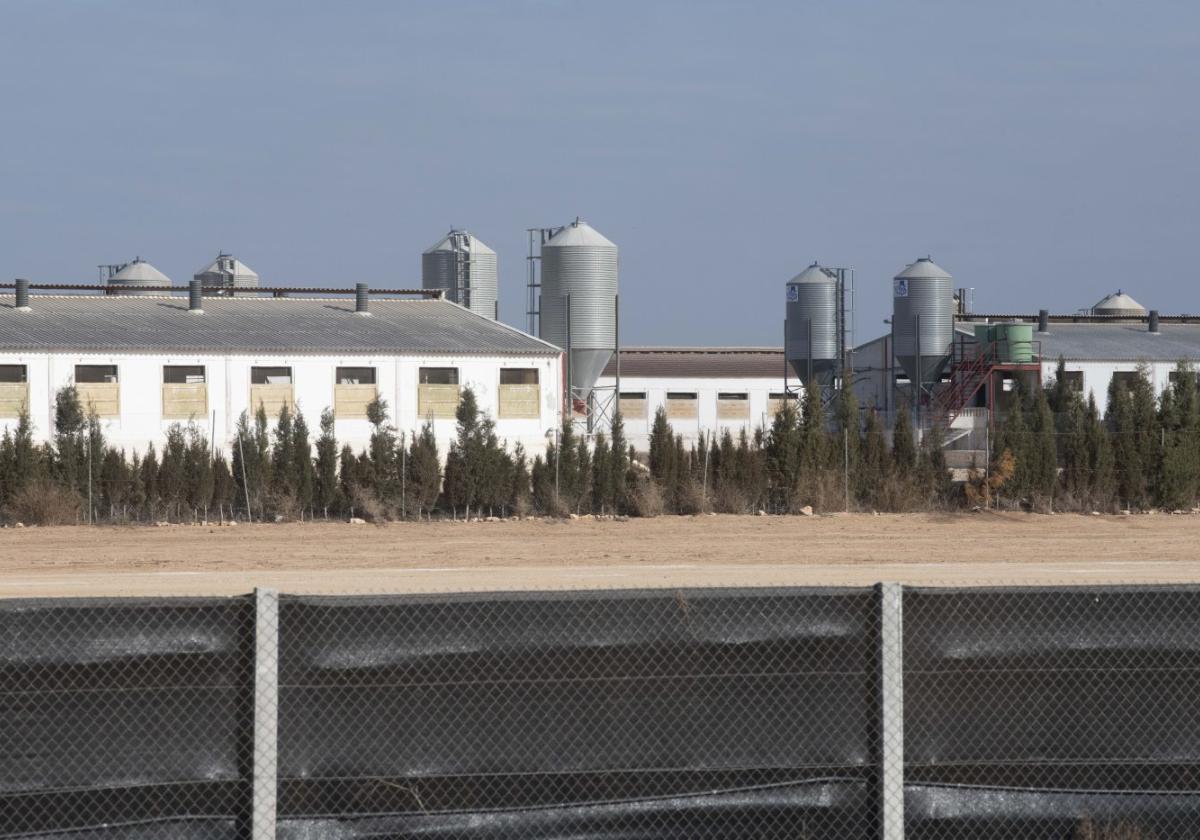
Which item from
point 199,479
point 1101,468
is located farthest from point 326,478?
point 1101,468

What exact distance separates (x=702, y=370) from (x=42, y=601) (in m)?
58.5

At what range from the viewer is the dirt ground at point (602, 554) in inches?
908

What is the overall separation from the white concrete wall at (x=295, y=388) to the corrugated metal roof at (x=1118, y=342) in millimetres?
17579

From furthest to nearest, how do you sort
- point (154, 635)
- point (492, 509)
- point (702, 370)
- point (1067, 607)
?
point (702, 370) < point (492, 509) < point (1067, 607) < point (154, 635)

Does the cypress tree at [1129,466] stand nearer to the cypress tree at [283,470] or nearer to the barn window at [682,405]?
the cypress tree at [283,470]

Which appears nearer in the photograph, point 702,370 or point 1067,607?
point 1067,607

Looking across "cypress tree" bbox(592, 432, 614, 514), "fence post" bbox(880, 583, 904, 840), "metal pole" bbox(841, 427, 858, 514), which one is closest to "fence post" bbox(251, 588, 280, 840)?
"fence post" bbox(880, 583, 904, 840)

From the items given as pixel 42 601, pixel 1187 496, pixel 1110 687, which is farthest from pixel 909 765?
pixel 1187 496

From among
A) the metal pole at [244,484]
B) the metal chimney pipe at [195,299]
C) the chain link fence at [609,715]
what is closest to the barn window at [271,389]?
the metal chimney pipe at [195,299]

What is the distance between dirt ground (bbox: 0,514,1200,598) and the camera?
23062mm

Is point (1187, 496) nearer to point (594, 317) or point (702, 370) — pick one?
point (594, 317)

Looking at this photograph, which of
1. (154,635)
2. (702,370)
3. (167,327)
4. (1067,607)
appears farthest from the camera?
(702,370)

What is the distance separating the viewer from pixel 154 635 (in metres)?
8.27

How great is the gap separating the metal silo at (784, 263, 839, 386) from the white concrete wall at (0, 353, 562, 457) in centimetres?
1184
